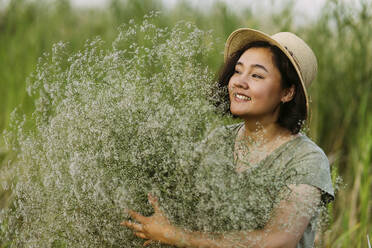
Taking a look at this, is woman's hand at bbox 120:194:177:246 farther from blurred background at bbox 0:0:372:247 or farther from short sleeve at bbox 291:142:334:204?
blurred background at bbox 0:0:372:247

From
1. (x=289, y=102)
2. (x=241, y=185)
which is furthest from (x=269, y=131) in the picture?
(x=241, y=185)

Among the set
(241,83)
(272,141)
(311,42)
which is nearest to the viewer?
(241,83)

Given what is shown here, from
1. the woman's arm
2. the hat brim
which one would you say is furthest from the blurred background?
the woman's arm

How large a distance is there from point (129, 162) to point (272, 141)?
0.72m

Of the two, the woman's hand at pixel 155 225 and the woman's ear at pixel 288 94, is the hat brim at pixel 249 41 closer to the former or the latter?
the woman's ear at pixel 288 94

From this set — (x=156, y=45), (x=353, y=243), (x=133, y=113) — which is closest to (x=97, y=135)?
(x=133, y=113)

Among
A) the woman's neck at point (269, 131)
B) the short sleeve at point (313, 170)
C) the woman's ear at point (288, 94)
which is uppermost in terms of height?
the woman's ear at point (288, 94)

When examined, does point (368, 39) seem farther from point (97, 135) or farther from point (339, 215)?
point (97, 135)

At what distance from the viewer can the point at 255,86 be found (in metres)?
2.05

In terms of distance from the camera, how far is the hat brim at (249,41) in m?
2.08

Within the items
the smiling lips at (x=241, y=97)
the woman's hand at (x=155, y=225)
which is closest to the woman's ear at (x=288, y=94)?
the smiling lips at (x=241, y=97)

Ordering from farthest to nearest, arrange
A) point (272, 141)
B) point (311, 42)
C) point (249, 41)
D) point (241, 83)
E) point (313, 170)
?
point (311, 42) < point (249, 41) < point (272, 141) < point (241, 83) < point (313, 170)

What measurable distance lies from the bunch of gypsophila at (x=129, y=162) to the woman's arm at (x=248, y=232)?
0.03 meters

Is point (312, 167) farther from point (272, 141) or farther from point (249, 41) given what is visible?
point (249, 41)
